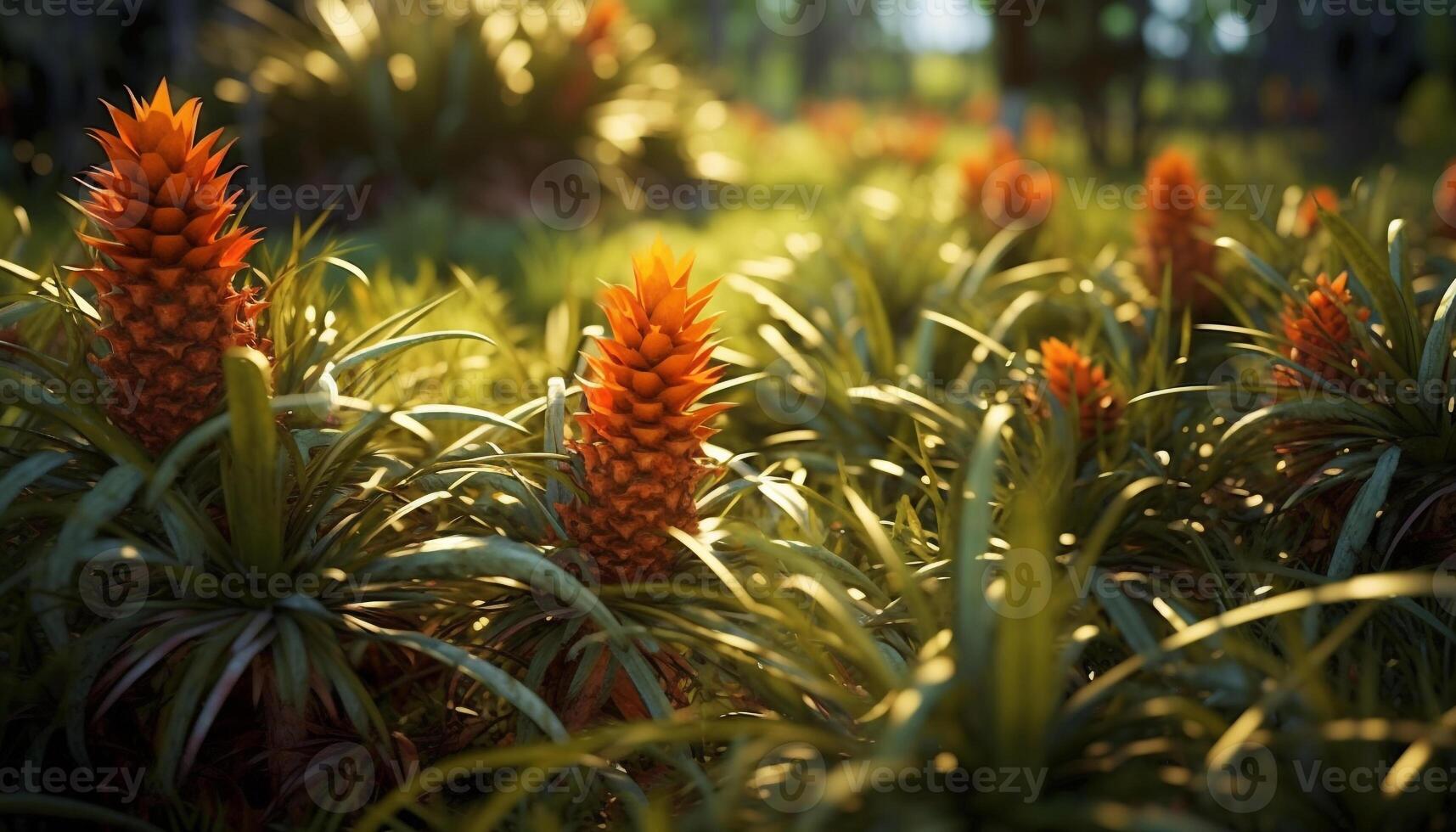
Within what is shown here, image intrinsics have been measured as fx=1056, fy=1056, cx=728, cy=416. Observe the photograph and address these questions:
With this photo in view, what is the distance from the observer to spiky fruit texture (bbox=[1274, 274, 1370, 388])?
6.37 ft

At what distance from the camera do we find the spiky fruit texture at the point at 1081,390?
208 centimetres

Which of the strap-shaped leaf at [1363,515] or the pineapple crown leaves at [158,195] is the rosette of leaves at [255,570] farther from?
the strap-shaped leaf at [1363,515]

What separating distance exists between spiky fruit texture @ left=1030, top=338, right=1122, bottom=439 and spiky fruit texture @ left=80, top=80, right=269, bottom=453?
1.47 m

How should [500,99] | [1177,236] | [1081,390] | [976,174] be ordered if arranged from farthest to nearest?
1. [500,99]
2. [976,174]
3. [1177,236]
4. [1081,390]

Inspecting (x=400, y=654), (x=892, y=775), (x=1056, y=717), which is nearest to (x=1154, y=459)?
(x=1056, y=717)

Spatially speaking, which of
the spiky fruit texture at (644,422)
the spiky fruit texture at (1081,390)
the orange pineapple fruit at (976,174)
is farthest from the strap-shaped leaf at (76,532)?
the orange pineapple fruit at (976,174)

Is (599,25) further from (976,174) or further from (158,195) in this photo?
(158,195)

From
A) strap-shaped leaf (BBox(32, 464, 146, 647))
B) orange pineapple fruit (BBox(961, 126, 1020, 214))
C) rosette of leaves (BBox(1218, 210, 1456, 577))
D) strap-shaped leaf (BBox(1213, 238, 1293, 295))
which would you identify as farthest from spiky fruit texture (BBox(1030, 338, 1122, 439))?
orange pineapple fruit (BBox(961, 126, 1020, 214))

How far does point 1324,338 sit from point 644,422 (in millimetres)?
1320

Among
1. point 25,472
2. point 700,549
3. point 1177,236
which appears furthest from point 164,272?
point 1177,236

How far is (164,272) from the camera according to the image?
149 centimetres

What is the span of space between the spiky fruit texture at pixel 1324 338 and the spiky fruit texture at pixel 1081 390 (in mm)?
328

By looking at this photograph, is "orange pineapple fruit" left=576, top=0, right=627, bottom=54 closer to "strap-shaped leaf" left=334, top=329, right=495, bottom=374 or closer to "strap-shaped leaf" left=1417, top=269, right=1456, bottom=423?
"strap-shaped leaf" left=334, top=329, right=495, bottom=374

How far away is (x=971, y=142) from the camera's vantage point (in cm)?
959
